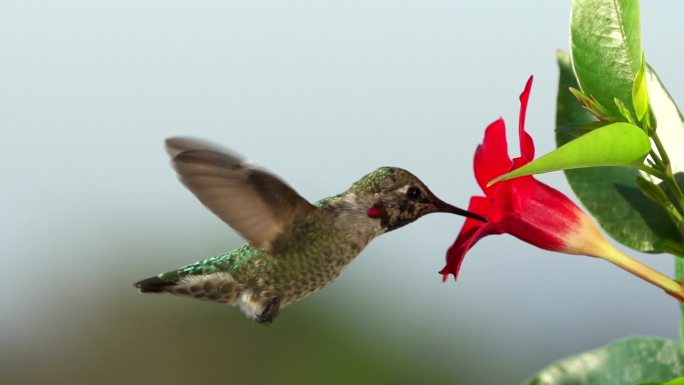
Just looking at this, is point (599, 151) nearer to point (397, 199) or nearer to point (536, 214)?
point (536, 214)

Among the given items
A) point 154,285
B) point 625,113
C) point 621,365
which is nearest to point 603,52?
point 625,113

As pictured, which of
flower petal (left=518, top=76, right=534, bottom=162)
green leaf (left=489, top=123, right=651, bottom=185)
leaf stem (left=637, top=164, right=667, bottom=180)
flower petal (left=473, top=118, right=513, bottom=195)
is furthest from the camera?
flower petal (left=473, top=118, right=513, bottom=195)

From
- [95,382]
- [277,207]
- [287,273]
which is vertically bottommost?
[95,382]

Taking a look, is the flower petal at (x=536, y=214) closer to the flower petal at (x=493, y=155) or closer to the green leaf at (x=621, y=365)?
the flower petal at (x=493, y=155)

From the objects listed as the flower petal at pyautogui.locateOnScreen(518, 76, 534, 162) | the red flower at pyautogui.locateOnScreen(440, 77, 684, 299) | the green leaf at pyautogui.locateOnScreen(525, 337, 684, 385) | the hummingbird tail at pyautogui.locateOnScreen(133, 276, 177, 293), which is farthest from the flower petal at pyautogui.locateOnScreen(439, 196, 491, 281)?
the hummingbird tail at pyautogui.locateOnScreen(133, 276, 177, 293)

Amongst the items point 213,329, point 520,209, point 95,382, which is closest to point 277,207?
point 520,209

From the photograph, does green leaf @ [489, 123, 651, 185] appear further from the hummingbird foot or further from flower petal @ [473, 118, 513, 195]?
the hummingbird foot

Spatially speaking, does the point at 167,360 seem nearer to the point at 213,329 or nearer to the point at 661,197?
the point at 213,329
